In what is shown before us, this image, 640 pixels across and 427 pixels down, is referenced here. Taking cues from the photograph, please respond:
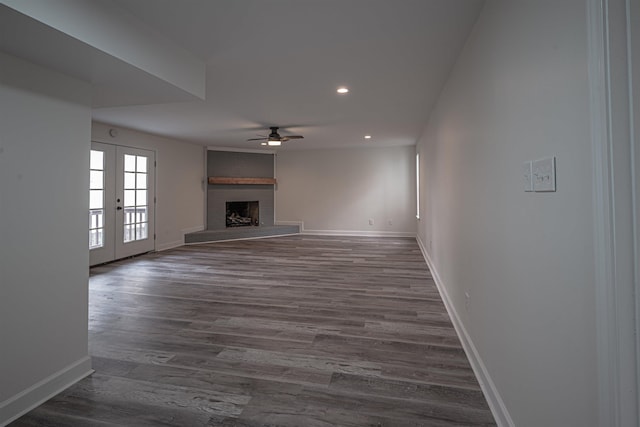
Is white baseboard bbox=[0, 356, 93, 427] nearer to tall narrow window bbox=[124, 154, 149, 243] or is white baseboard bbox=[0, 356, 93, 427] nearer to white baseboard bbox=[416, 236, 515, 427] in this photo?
white baseboard bbox=[416, 236, 515, 427]

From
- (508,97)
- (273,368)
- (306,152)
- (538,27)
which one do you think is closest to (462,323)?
(273,368)

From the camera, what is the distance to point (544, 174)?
3.85 ft

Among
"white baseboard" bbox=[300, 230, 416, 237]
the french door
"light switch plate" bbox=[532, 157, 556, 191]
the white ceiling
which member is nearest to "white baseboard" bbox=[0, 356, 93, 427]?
the white ceiling

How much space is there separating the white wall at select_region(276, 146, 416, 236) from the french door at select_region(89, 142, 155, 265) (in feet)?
12.0

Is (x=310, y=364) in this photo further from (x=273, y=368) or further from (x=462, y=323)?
(x=462, y=323)

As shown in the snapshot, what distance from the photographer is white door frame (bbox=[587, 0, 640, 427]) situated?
30.6 inches

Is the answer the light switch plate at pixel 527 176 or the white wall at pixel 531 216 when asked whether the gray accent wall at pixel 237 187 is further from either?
the light switch plate at pixel 527 176

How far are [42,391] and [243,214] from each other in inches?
292

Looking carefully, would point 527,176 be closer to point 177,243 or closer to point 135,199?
point 135,199

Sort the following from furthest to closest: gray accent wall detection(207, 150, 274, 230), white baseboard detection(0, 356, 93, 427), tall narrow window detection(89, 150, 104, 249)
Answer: gray accent wall detection(207, 150, 274, 230), tall narrow window detection(89, 150, 104, 249), white baseboard detection(0, 356, 93, 427)

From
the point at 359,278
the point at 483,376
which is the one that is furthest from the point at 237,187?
the point at 483,376

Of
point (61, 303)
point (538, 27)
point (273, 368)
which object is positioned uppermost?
point (538, 27)

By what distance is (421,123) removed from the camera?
556 centimetres

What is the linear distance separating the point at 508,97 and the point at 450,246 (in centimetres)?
186
